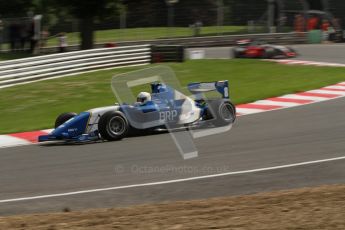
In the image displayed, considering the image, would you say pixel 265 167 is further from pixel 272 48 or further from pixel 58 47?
pixel 58 47

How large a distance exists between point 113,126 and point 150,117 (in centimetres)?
70

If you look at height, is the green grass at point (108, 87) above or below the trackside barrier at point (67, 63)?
below

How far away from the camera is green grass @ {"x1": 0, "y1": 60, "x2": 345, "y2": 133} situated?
49.0ft

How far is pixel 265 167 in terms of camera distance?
866 centimetres

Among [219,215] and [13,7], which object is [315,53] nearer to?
[13,7]

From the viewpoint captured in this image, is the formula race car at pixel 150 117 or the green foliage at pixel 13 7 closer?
the formula race car at pixel 150 117

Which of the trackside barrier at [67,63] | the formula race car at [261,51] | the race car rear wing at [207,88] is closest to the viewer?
the race car rear wing at [207,88]

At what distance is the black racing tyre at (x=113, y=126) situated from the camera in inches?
424

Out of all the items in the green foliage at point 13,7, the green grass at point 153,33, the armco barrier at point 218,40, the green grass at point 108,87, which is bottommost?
the green grass at point 108,87

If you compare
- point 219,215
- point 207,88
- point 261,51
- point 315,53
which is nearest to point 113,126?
point 207,88

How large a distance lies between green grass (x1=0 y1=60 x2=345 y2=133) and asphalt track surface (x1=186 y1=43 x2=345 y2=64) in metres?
3.64

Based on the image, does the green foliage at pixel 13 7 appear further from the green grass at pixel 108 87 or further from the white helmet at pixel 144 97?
the white helmet at pixel 144 97

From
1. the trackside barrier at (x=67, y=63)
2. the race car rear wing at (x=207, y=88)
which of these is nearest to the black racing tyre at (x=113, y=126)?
the race car rear wing at (x=207, y=88)

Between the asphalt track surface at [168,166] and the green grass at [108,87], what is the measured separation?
10.7ft
